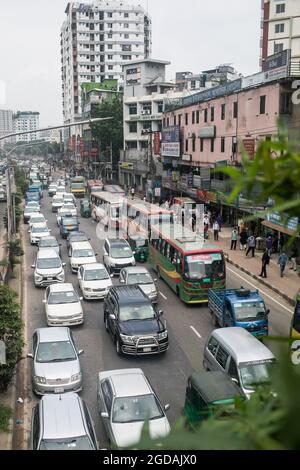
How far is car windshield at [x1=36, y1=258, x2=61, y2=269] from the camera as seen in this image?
23844 mm

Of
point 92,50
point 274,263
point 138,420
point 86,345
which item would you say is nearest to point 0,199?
point 274,263

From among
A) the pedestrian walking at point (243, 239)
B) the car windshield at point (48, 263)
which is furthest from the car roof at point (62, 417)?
the pedestrian walking at point (243, 239)

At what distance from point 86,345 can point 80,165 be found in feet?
295

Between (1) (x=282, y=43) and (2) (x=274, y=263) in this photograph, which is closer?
(2) (x=274, y=263)

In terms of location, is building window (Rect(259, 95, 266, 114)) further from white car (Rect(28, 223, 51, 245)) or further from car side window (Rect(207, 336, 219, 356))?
car side window (Rect(207, 336, 219, 356))

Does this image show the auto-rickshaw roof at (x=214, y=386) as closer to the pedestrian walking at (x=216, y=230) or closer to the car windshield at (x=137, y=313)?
the car windshield at (x=137, y=313)

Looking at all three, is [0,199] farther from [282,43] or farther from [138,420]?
[138,420]

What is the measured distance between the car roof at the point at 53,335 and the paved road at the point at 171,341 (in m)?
1.05

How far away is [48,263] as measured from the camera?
79.0 feet

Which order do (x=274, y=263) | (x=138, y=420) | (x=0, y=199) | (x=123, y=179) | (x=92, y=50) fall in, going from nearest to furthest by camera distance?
(x=138, y=420) → (x=274, y=263) → (x=0, y=199) → (x=123, y=179) → (x=92, y=50)

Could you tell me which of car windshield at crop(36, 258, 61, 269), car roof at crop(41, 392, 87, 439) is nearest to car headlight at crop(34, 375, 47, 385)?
car roof at crop(41, 392, 87, 439)

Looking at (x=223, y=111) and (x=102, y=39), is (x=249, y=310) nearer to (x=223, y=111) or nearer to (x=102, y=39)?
(x=223, y=111)

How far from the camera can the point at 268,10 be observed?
60.3 metres

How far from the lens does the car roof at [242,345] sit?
38.4 ft
